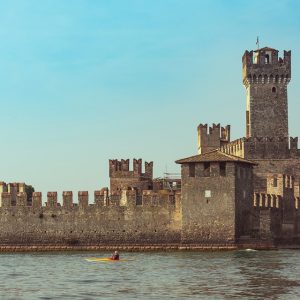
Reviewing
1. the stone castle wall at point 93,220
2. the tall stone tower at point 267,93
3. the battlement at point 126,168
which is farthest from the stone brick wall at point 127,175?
the stone castle wall at point 93,220

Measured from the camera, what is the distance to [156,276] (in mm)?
38750

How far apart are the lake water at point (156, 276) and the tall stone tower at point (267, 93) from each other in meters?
19.8

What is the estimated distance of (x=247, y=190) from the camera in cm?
5325

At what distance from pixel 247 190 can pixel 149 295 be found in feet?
70.1

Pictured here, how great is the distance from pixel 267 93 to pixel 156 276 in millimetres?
33460

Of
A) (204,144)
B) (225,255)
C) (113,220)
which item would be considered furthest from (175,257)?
(204,144)

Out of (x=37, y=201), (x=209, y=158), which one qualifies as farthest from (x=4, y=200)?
(x=209, y=158)

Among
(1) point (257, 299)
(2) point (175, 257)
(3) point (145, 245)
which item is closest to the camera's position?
(1) point (257, 299)

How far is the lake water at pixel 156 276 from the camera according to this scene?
33.1 metres

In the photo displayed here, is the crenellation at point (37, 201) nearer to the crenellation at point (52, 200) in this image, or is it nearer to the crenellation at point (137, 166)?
the crenellation at point (52, 200)

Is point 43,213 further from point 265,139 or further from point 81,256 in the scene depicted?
point 265,139

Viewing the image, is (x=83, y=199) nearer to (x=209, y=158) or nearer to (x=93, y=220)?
(x=93, y=220)

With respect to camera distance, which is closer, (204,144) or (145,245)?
(145,245)

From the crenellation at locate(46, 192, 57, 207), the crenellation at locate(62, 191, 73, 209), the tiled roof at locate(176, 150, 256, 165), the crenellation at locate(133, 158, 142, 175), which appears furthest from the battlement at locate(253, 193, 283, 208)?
the crenellation at locate(133, 158, 142, 175)
